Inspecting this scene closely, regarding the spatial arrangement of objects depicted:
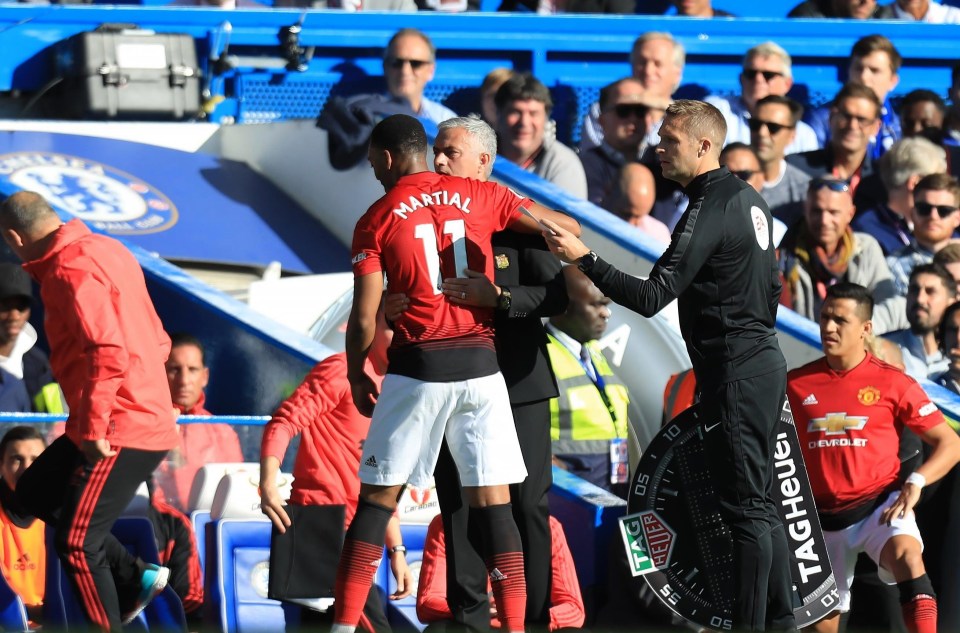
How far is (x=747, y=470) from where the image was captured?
5.20m

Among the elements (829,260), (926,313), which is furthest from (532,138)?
(926,313)

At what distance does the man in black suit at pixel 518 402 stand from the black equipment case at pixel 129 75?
4.85 m

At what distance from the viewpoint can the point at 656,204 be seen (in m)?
9.02

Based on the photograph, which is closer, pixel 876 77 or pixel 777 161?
pixel 777 161

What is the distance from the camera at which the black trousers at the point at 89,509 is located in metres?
5.46

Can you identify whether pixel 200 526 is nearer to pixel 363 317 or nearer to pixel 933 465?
pixel 363 317

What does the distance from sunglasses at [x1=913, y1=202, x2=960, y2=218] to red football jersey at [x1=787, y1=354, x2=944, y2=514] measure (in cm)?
303

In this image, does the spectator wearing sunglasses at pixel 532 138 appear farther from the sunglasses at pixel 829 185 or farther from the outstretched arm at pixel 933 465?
the outstretched arm at pixel 933 465

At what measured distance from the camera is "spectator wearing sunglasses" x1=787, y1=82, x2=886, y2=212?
972 cm

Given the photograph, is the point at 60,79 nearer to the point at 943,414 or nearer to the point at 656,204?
the point at 656,204

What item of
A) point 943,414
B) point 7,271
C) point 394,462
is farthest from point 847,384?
point 7,271

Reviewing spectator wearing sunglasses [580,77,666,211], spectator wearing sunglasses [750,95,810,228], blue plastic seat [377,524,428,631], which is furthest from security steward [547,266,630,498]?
spectator wearing sunglasses [750,95,810,228]

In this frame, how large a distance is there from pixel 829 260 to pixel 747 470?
3771mm

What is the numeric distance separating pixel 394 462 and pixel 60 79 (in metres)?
5.84
